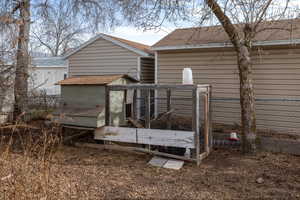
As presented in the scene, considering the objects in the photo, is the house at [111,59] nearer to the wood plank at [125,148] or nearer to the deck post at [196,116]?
the wood plank at [125,148]

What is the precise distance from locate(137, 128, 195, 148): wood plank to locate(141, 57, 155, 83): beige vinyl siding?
4178 mm

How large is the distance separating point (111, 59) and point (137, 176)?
619 centimetres

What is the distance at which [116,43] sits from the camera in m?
9.48

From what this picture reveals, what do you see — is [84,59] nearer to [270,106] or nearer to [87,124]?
[87,124]

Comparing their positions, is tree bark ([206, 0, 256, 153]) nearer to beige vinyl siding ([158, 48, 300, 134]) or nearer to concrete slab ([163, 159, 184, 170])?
beige vinyl siding ([158, 48, 300, 134])

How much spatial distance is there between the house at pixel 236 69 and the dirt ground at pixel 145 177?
1931 mm

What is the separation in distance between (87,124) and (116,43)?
463 centimetres

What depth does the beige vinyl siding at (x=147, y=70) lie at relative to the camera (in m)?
9.43

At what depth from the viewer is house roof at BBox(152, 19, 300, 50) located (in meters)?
6.39

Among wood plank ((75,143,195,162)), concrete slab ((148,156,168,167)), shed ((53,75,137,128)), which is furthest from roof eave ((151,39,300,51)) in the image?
concrete slab ((148,156,168,167))

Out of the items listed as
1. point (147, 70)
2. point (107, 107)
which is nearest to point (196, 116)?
point (107, 107)

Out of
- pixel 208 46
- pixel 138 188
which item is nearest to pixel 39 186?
pixel 138 188

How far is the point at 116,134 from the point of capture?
19.0 ft

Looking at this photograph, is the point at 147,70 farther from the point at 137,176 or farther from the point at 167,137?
the point at 137,176
